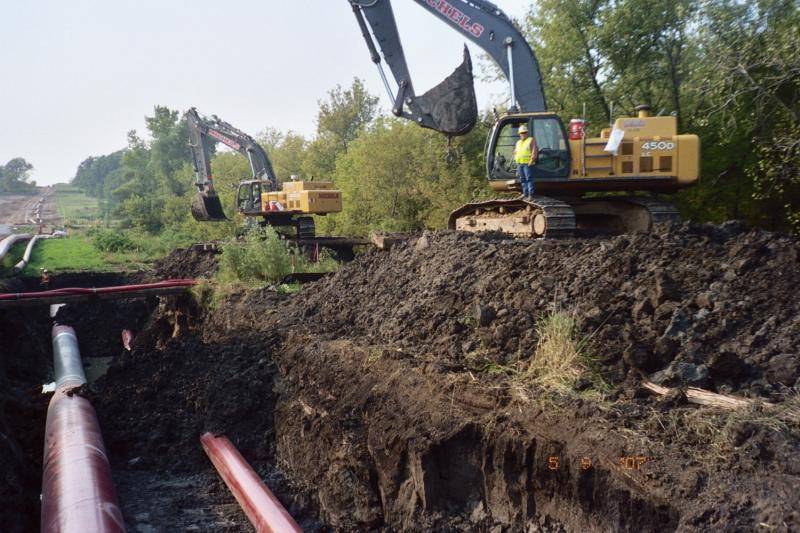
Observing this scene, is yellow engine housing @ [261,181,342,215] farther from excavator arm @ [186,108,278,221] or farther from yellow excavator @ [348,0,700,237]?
yellow excavator @ [348,0,700,237]

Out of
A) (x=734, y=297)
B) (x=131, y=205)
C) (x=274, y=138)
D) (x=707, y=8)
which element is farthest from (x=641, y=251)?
(x=131, y=205)

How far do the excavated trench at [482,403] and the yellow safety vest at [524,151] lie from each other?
74.2 inches

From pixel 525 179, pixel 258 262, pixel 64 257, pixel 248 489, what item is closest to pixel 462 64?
pixel 525 179

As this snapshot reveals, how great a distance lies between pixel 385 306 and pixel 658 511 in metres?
4.78

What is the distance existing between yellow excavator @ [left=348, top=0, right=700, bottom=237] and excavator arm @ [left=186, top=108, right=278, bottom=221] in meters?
11.9

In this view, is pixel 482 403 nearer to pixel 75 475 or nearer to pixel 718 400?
pixel 718 400

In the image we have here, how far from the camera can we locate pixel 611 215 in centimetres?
1115

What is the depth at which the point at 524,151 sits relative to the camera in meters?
9.73

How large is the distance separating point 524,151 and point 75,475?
7.17 meters

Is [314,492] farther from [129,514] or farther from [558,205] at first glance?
[558,205]

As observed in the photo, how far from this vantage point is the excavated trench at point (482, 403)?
3982 mm

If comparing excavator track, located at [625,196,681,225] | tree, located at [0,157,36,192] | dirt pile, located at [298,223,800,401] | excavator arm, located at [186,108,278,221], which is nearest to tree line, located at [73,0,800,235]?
excavator track, located at [625,196,681,225]

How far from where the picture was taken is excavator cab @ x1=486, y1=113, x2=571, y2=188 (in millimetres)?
9969

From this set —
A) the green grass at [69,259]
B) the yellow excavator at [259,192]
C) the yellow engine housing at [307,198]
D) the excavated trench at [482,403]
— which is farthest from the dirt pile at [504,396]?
the green grass at [69,259]
